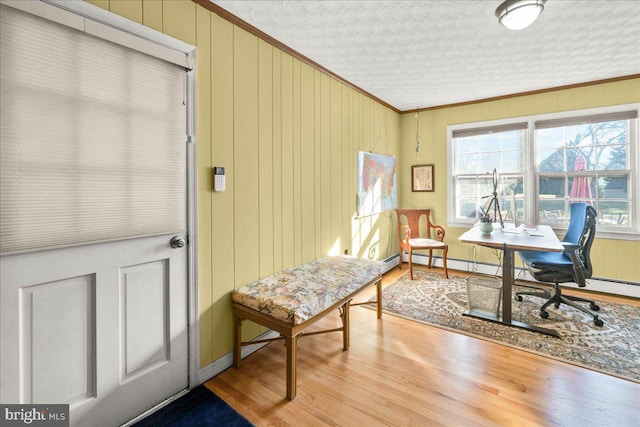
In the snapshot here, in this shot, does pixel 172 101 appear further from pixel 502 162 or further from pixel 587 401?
pixel 502 162

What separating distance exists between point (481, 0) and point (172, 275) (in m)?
2.74

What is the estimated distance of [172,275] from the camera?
1.77m

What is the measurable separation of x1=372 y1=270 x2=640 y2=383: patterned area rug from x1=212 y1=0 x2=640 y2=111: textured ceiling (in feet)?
8.25

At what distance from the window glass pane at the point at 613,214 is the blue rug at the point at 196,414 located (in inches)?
175

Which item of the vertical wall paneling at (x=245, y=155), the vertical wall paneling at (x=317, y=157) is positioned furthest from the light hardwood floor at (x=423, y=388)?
the vertical wall paneling at (x=317, y=157)

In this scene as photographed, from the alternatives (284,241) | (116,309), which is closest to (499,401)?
(284,241)

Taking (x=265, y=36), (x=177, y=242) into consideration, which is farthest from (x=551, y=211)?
(x=177, y=242)

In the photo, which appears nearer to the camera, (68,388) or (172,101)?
(68,388)

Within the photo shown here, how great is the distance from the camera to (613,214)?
11.4ft

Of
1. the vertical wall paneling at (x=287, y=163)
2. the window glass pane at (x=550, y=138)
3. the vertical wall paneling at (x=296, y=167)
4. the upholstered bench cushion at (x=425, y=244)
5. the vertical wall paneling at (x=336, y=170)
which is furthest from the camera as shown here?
the upholstered bench cushion at (x=425, y=244)

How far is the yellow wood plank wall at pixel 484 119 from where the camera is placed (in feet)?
11.1

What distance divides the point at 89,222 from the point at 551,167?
15.9 ft

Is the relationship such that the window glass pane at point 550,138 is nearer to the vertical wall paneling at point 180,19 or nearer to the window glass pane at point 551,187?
the window glass pane at point 551,187

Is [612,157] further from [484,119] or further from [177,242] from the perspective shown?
[177,242]
